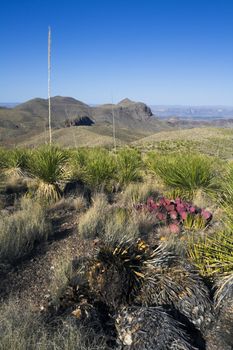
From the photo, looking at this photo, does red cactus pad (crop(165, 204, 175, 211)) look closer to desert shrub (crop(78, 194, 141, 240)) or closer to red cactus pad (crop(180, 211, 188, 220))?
red cactus pad (crop(180, 211, 188, 220))

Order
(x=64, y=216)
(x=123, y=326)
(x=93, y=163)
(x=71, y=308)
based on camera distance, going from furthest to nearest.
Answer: (x=93, y=163) → (x=64, y=216) → (x=71, y=308) → (x=123, y=326)

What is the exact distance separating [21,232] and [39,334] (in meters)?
2.46

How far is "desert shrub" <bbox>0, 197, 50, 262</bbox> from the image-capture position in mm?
4742

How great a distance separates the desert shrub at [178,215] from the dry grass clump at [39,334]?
2.94m

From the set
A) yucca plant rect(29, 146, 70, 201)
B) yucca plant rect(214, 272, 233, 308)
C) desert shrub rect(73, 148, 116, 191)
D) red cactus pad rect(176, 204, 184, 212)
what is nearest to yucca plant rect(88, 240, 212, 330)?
yucca plant rect(214, 272, 233, 308)

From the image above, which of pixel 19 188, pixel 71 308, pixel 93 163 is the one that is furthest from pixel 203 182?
pixel 71 308

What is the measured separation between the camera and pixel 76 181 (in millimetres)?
9250

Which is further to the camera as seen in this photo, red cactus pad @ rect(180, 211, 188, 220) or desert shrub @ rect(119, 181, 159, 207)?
desert shrub @ rect(119, 181, 159, 207)

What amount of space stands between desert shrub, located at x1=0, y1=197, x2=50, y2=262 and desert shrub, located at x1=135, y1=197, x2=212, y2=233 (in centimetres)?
194

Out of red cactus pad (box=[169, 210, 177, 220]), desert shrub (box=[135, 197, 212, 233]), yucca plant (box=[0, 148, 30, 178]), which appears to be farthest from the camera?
yucca plant (box=[0, 148, 30, 178])

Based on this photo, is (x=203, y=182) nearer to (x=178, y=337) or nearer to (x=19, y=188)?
(x=19, y=188)

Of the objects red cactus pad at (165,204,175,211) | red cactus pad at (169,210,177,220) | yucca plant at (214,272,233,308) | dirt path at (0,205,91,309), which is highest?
red cactus pad at (165,204,175,211)

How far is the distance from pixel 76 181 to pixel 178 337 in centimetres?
662

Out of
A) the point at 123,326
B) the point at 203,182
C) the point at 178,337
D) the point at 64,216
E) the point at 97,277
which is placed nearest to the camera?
the point at 178,337
